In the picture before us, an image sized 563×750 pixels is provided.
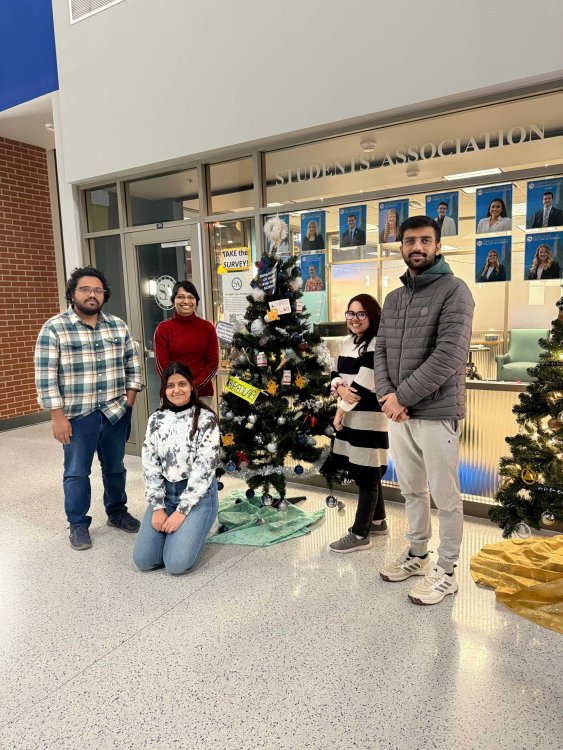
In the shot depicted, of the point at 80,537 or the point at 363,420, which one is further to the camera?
the point at 80,537

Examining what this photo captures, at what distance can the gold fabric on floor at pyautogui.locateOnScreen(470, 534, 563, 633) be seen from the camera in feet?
8.36

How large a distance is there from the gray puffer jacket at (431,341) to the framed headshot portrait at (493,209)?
3.45 feet

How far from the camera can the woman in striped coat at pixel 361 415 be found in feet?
10.1

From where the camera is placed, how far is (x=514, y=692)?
2059 mm

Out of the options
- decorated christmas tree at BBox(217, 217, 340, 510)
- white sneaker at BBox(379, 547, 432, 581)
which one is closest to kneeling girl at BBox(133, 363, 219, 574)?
decorated christmas tree at BBox(217, 217, 340, 510)

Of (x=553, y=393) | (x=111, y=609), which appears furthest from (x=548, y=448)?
(x=111, y=609)

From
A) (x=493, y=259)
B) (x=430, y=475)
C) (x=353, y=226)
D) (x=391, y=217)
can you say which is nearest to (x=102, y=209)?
(x=353, y=226)

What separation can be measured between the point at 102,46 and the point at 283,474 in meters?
4.32

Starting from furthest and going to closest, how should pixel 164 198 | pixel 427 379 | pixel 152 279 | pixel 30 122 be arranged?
pixel 30 122 < pixel 152 279 < pixel 164 198 < pixel 427 379

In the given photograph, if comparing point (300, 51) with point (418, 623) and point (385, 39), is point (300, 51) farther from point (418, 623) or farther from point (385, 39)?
point (418, 623)

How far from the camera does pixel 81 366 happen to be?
133 inches

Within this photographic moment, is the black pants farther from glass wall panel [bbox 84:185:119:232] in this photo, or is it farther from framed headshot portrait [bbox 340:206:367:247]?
glass wall panel [bbox 84:185:119:232]

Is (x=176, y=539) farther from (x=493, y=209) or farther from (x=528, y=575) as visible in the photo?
(x=493, y=209)

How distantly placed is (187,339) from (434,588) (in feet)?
7.89
